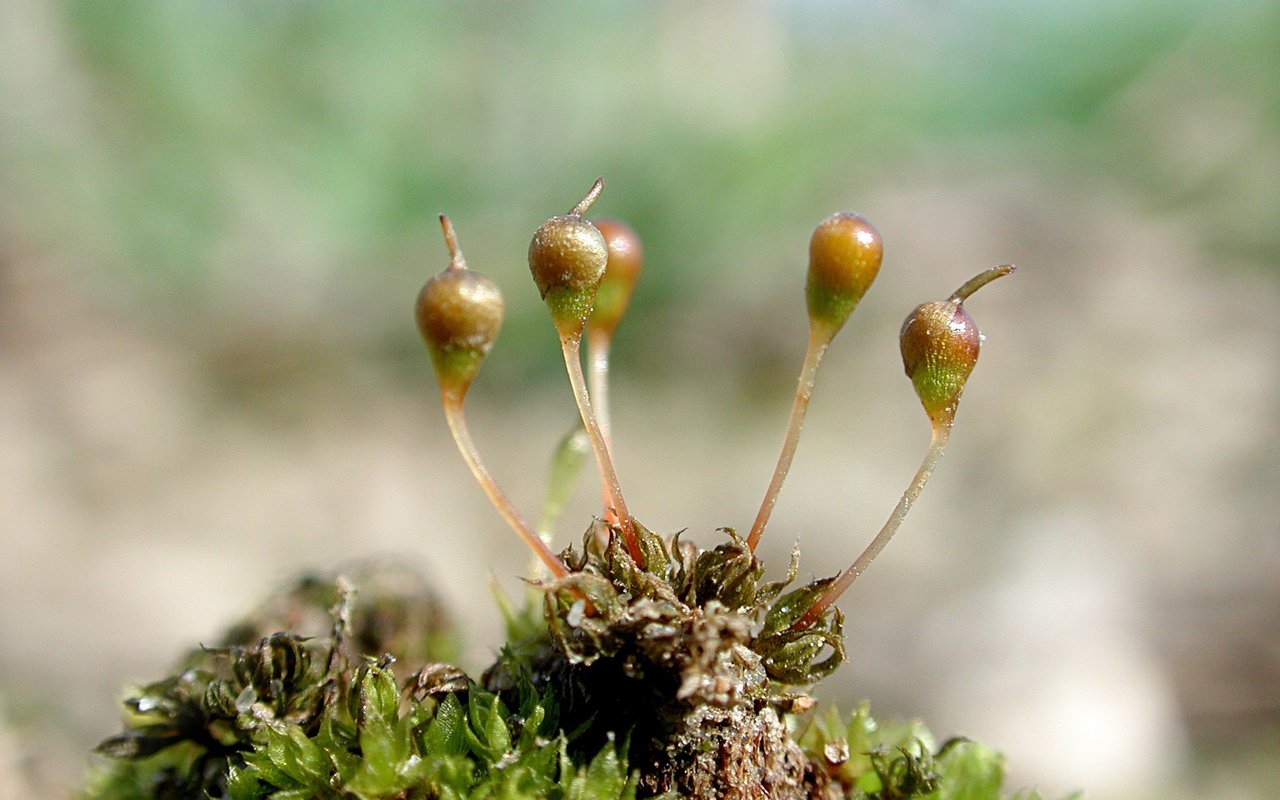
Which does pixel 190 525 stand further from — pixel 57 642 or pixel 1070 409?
pixel 1070 409

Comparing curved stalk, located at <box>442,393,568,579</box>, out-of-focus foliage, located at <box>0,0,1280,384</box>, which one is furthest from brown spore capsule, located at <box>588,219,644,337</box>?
out-of-focus foliage, located at <box>0,0,1280,384</box>

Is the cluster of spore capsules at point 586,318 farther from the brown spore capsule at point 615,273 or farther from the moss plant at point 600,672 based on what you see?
the brown spore capsule at point 615,273

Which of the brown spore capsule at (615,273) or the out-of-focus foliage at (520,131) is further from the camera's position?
the out-of-focus foliage at (520,131)

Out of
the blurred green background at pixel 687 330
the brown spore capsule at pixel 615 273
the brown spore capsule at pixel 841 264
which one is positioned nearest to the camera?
the brown spore capsule at pixel 841 264

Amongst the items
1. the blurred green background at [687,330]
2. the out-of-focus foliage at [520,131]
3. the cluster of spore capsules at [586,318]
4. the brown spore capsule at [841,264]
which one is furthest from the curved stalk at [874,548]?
the out-of-focus foliage at [520,131]

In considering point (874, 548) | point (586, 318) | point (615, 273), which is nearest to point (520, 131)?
point (615, 273)

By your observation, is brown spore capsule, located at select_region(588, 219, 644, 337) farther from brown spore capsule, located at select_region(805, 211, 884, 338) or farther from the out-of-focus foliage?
Result: the out-of-focus foliage

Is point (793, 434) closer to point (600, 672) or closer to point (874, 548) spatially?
point (874, 548)
